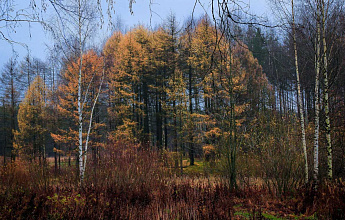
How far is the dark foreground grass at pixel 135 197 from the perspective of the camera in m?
4.38

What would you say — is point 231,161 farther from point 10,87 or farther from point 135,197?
point 10,87

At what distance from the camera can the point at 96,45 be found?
11305mm

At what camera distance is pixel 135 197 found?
632 cm

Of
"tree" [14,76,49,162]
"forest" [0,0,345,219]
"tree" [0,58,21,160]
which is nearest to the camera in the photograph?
"forest" [0,0,345,219]

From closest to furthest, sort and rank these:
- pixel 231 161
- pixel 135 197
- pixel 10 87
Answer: pixel 135 197, pixel 231 161, pixel 10 87

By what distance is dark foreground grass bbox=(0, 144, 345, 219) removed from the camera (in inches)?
173

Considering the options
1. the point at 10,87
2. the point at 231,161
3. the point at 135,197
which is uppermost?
the point at 10,87

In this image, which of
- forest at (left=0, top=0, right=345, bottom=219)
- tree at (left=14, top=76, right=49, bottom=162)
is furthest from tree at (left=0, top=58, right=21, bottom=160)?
forest at (left=0, top=0, right=345, bottom=219)

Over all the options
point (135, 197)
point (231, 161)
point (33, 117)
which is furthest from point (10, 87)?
point (231, 161)

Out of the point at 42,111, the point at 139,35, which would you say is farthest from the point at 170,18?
the point at 42,111

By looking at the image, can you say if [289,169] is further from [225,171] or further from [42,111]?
[42,111]

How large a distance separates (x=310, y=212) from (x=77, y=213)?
4.96 meters

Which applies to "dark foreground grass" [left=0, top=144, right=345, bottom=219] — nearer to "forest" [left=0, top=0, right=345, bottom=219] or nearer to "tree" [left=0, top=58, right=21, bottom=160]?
"forest" [left=0, top=0, right=345, bottom=219]

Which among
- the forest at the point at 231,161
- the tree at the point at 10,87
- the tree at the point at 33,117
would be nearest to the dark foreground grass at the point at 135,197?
the forest at the point at 231,161
